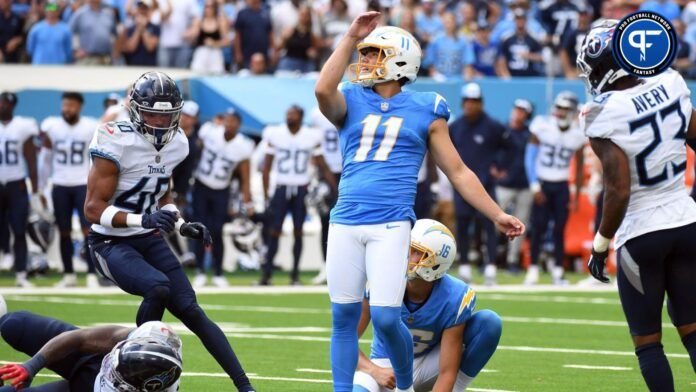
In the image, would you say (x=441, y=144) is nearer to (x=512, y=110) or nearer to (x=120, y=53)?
(x=512, y=110)

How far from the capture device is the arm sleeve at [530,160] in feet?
53.4

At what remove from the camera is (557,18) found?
20.1 metres

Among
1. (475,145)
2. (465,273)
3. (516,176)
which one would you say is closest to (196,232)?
(465,273)

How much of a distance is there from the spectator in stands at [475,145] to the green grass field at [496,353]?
1181mm

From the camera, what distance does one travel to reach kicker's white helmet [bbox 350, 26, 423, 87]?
6.53 meters

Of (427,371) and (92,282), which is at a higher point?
(427,371)

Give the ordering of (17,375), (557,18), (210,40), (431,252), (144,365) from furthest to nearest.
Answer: (557,18) < (210,40) < (431,252) < (17,375) < (144,365)

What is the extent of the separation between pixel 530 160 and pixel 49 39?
667 cm

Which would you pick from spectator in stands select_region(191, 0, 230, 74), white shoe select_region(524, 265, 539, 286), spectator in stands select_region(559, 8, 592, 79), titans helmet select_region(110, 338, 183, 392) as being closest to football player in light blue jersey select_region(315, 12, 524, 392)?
titans helmet select_region(110, 338, 183, 392)

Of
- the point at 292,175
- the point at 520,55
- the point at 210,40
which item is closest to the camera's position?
the point at 292,175

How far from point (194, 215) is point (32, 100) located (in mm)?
2879

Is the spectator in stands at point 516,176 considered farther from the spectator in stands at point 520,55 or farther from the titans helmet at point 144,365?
the titans helmet at point 144,365

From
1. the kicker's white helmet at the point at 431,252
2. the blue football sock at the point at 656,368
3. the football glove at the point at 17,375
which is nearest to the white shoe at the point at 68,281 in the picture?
the kicker's white helmet at the point at 431,252

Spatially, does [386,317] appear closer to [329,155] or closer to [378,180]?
[378,180]
